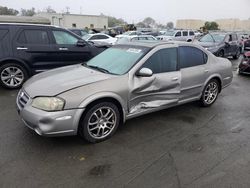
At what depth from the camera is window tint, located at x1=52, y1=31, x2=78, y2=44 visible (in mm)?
7184

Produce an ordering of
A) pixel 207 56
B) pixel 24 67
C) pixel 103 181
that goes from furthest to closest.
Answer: pixel 24 67 < pixel 207 56 < pixel 103 181

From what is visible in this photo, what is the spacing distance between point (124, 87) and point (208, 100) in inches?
101

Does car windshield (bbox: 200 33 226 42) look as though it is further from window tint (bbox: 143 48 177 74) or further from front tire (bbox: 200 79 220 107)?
window tint (bbox: 143 48 177 74)

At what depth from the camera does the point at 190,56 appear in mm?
4902

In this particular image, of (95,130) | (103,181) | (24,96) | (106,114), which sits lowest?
(103,181)

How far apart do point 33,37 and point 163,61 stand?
419 cm

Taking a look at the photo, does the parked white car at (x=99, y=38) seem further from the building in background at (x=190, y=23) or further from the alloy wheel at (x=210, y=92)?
the building in background at (x=190, y=23)

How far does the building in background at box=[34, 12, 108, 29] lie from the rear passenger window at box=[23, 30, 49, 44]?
46.2 m

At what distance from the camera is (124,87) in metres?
3.82

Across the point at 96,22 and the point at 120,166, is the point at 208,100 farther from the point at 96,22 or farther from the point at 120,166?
the point at 96,22

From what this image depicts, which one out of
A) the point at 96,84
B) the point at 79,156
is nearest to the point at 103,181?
the point at 79,156

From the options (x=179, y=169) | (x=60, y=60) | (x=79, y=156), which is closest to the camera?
(x=179, y=169)

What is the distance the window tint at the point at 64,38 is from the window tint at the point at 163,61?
154 inches

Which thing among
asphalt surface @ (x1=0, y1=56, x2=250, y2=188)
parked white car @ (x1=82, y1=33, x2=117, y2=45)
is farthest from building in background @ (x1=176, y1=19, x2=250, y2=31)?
asphalt surface @ (x1=0, y1=56, x2=250, y2=188)
